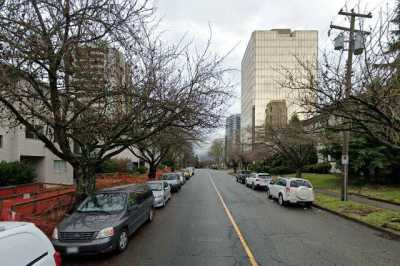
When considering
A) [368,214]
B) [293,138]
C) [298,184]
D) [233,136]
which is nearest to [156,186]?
[298,184]

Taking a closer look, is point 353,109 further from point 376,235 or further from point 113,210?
point 113,210

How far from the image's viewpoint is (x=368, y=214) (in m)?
14.3

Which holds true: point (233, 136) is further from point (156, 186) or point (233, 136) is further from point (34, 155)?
point (156, 186)

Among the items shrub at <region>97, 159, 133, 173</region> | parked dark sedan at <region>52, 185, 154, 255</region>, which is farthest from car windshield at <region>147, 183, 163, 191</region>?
shrub at <region>97, 159, 133, 173</region>

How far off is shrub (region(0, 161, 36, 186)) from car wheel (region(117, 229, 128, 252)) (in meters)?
17.8

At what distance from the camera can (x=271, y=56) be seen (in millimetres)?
45938

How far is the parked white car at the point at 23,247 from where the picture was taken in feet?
11.8

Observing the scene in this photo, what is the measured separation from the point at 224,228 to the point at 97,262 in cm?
500

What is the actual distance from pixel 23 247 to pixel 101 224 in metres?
4.61

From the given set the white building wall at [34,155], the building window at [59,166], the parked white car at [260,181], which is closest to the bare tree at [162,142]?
the parked white car at [260,181]

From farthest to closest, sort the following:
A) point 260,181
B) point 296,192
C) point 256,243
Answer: point 260,181 < point 296,192 < point 256,243

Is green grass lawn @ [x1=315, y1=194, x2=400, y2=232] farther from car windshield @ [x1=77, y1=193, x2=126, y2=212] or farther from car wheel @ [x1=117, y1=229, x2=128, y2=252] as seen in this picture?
car windshield @ [x1=77, y1=193, x2=126, y2=212]

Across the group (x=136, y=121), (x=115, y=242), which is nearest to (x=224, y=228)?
(x=115, y=242)

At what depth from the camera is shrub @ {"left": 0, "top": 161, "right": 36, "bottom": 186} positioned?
22984mm
